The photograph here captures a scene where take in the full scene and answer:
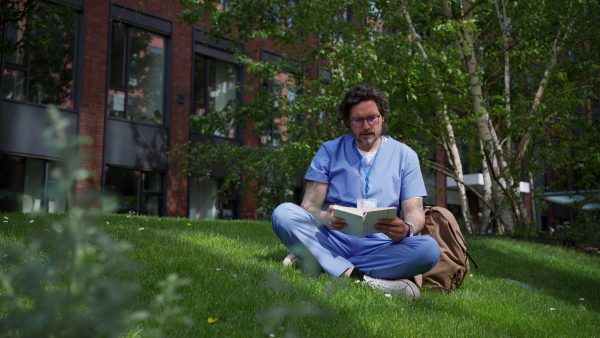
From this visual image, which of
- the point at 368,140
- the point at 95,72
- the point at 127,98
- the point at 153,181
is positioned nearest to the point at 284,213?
the point at 368,140

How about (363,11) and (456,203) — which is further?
(456,203)

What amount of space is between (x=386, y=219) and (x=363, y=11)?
10200 millimetres

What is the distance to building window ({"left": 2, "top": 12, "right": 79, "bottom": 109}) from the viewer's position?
1410 centimetres

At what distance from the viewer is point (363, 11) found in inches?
526

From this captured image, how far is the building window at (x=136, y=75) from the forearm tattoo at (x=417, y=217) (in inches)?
511

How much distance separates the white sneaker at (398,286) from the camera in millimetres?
4301

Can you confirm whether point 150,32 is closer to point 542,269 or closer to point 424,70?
point 424,70

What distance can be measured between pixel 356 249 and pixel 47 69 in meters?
12.5

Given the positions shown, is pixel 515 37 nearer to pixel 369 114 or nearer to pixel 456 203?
pixel 369 114

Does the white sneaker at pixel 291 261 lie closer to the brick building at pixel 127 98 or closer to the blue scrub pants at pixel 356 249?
the blue scrub pants at pixel 356 249

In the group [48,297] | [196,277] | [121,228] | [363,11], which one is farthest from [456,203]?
[48,297]

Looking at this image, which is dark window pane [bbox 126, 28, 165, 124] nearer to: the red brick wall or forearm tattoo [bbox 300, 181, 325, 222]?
the red brick wall

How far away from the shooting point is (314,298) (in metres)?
3.43

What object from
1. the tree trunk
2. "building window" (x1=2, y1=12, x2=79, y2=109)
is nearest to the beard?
the tree trunk
